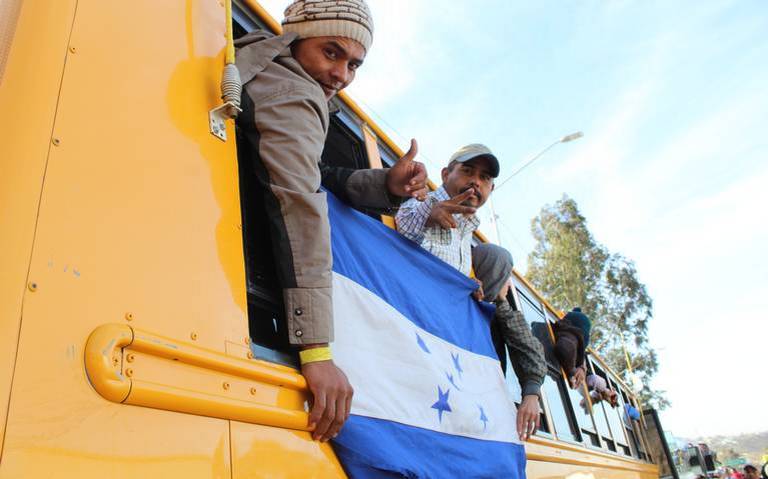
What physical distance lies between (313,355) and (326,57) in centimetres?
86

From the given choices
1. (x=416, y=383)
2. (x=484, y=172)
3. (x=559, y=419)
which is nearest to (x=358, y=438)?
(x=416, y=383)

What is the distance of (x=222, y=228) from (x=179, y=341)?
1.03 ft

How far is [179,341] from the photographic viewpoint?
1021 millimetres

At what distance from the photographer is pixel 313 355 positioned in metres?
1.33

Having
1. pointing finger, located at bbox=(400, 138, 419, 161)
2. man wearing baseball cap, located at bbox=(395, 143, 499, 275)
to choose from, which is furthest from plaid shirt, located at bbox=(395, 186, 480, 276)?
pointing finger, located at bbox=(400, 138, 419, 161)

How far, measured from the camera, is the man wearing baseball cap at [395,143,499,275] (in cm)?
243

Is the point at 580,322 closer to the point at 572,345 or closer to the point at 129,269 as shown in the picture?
the point at 572,345

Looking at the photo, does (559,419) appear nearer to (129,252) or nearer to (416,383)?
(416,383)

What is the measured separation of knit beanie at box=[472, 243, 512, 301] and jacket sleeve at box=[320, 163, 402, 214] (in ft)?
4.20

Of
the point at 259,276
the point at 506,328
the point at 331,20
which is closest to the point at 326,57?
the point at 331,20

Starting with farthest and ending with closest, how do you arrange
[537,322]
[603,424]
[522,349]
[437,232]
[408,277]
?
1. [603,424]
2. [537,322]
3. [522,349]
4. [437,232]
5. [408,277]

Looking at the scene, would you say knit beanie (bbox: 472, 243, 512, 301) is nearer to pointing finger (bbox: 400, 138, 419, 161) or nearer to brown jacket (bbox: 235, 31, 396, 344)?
pointing finger (bbox: 400, 138, 419, 161)

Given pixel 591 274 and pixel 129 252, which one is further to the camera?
pixel 591 274

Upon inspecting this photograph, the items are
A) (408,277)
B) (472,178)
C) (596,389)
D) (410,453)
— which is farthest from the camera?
(596,389)
